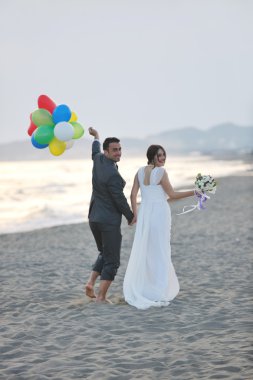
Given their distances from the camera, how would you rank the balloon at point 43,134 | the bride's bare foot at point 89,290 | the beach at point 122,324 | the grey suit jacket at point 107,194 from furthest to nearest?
the bride's bare foot at point 89,290, the balloon at point 43,134, the grey suit jacket at point 107,194, the beach at point 122,324

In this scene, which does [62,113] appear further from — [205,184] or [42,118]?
[205,184]

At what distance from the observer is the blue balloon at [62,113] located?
21.7ft

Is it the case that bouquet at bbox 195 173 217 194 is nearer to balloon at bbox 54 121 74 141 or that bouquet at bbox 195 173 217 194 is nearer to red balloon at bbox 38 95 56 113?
balloon at bbox 54 121 74 141

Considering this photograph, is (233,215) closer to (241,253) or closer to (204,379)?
(241,253)

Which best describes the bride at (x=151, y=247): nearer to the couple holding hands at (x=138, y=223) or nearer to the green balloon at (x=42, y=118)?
the couple holding hands at (x=138, y=223)

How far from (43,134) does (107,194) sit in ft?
3.35

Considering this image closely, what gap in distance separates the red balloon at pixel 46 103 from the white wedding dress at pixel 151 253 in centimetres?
132

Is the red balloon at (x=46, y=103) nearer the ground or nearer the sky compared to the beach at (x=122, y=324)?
nearer the sky

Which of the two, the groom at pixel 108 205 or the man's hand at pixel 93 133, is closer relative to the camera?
the groom at pixel 108 205

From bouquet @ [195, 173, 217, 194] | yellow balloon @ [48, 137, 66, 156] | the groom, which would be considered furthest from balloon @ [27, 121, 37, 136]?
bouquet @ [195, 173, 217, 194]

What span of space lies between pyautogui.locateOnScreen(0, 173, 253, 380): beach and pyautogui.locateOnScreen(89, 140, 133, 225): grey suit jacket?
1002 millimetres

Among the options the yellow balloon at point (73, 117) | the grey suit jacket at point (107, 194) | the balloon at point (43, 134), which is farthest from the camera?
the yellow balloon at point (73, 117)

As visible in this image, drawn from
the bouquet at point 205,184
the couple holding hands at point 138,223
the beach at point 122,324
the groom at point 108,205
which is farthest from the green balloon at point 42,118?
the beach at point 122,324

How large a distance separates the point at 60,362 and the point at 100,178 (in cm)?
220
